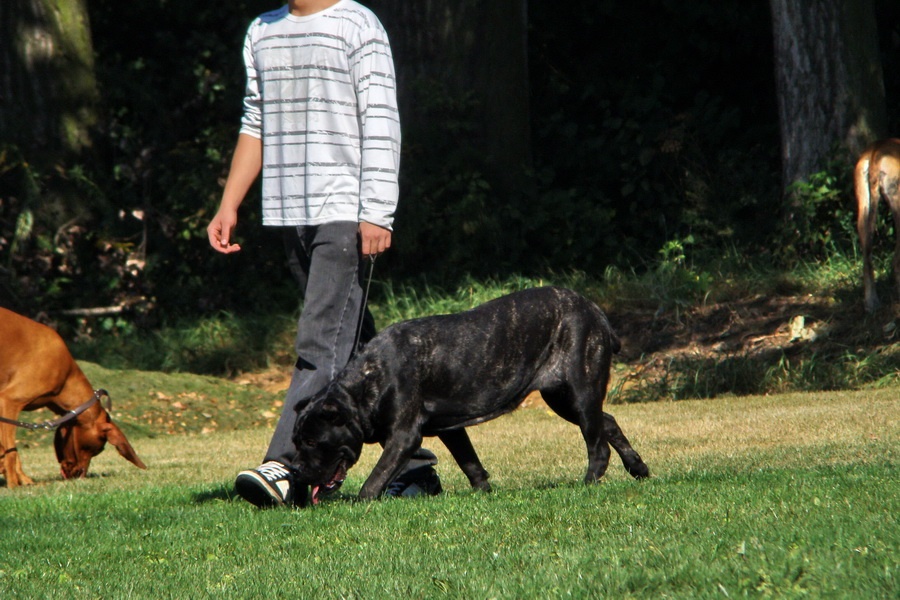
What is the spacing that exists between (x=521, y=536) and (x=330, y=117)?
2155 mm

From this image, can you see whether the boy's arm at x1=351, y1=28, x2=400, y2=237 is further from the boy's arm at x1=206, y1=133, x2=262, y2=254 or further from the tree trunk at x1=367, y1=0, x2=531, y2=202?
the tree trunk at x1=367, y1=0, x2=531, y2=202

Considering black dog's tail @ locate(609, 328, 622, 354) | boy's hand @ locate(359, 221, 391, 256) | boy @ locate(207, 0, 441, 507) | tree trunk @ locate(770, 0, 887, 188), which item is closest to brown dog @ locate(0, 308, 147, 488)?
boy @ locate(207, 0, 441, 507)

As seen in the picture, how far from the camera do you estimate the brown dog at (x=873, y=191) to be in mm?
11258

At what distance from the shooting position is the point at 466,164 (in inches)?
573

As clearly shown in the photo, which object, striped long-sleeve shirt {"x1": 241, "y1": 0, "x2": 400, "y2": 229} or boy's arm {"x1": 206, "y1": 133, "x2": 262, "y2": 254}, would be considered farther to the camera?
boy's arm {"x1": 206, "y1": 133, "x2": 262, "y2": 254}

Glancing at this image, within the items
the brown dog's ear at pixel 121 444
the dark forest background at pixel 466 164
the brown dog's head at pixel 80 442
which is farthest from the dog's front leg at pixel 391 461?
the dark forest background at pixel 466 164

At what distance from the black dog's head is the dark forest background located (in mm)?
9110

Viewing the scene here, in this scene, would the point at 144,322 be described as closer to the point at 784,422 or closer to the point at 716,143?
the point at 716,143

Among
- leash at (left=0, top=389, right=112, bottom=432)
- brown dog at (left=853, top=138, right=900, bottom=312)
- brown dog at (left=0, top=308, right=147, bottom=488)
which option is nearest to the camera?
leash at (left=0, top=389, right=112, bottom=432)

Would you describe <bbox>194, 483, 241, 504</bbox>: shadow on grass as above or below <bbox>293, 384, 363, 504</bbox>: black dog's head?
below

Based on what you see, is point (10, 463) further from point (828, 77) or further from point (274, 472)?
point (828, 77)

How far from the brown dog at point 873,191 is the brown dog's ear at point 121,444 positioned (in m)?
6.83

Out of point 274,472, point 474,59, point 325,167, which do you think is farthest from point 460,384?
point 474,59

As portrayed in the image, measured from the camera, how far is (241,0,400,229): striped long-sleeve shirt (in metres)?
5.31
